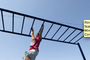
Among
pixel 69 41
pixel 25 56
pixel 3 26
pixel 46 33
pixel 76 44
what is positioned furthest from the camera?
pixel 76 44

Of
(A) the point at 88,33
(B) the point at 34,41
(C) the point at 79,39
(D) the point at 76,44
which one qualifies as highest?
(B) the point at 34,41

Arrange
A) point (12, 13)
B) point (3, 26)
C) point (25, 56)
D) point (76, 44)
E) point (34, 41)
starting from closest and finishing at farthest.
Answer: point (25, 56)
point (34, 41)
point (12, 13)
point (3, 26)
point (76, 44)

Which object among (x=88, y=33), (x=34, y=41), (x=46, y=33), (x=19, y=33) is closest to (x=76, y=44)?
(x=88, y=33)

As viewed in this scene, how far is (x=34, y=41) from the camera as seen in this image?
3223 mm

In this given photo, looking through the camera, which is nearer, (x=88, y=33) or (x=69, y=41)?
(x=88, y=33)

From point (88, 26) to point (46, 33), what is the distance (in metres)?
2.37

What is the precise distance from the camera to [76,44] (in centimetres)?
714

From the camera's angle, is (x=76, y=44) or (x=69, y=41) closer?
(x=69, y=41)

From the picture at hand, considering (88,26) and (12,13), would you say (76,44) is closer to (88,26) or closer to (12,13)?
(88,26)

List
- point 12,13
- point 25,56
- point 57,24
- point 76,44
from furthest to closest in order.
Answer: point 76,44, point 57,24, point 12,13, point 25,56

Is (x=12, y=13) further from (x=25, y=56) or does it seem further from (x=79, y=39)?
(x=79, y=39)

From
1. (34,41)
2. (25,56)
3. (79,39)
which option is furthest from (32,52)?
(79,39)

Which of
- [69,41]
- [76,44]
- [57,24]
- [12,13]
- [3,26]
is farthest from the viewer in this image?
[76,44]

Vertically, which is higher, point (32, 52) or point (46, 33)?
point (32, 52)
